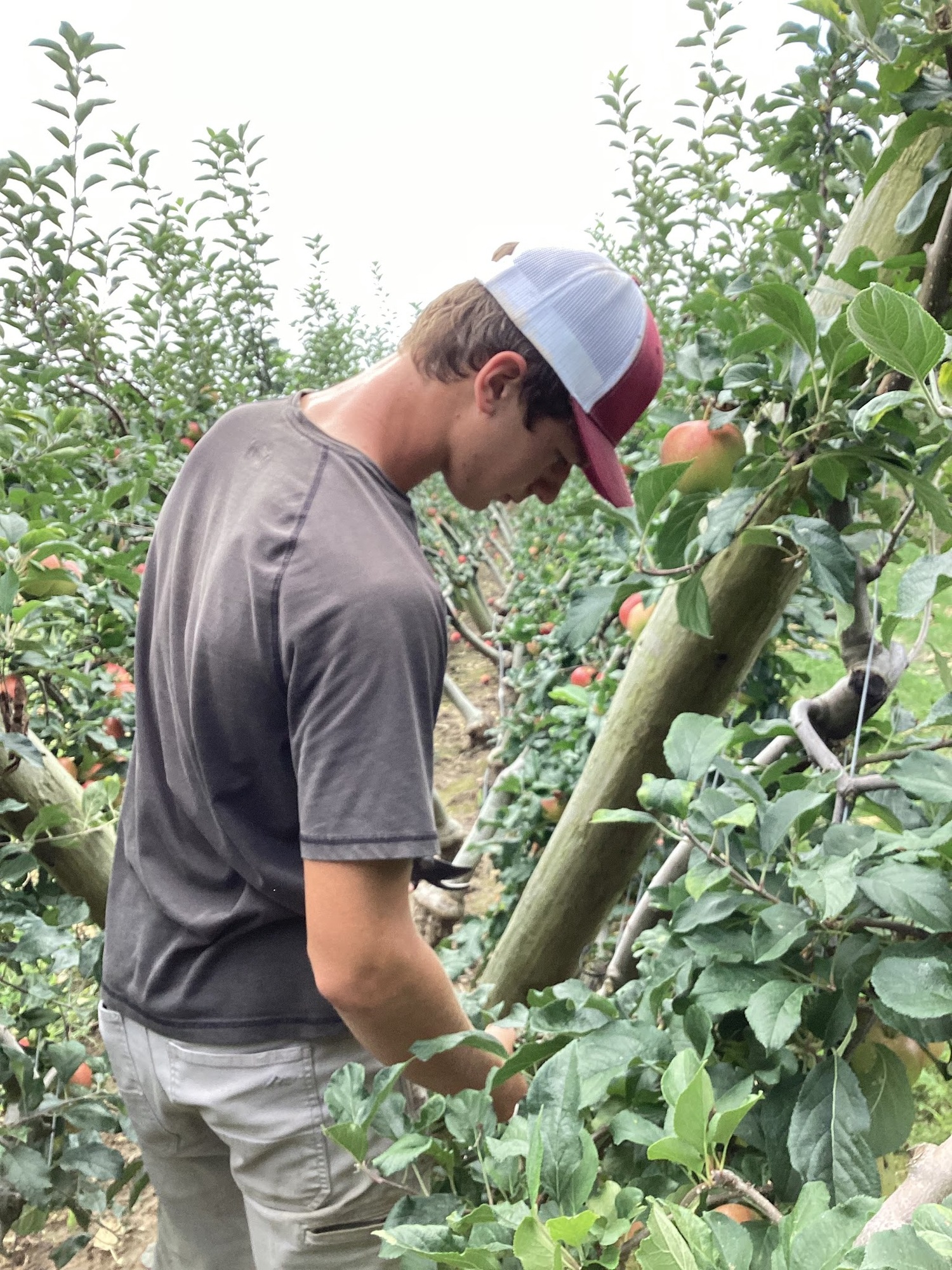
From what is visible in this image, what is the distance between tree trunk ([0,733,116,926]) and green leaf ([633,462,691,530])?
0.97 m

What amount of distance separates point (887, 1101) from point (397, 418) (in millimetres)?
875

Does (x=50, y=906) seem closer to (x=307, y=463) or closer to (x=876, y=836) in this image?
(x=307, y=463)

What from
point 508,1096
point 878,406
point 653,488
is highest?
point 878,406

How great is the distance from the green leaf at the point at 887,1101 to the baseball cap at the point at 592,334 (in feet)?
2.38

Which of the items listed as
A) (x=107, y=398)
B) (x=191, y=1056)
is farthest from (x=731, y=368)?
(x=107, y=398)

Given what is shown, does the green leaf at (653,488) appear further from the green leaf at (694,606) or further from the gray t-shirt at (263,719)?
the gray t-shirt at (263,719)

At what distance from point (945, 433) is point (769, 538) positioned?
200 mm

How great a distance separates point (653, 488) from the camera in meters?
1.05

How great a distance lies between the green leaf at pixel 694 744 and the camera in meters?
0.93

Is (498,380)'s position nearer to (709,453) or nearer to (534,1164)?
(709,453)

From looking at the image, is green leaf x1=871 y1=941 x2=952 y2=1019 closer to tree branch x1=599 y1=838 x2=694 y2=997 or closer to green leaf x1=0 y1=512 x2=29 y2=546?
tree branch x1=599 y1=838 x2=694 y2=997

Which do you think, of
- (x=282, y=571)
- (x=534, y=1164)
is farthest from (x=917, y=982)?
(x=282, y=571)

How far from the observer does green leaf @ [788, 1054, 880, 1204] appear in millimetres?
714

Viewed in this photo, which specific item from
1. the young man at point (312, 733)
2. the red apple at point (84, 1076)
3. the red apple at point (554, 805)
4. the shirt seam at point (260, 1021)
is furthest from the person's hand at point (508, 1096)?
the red apple at point (554, 805)
